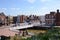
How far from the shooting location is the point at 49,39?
1078cm

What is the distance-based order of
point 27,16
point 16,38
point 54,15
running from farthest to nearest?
point 27,16 → point 54,15 → point 16,38

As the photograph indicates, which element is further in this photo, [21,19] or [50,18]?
[21,19]

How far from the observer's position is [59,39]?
10.9 meters

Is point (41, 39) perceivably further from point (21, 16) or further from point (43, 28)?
point (21, 16)

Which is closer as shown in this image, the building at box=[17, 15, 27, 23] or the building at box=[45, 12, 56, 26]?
the building at box=[45, 12, 56, 26]

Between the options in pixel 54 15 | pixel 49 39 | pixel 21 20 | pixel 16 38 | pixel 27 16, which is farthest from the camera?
pixel 27 16

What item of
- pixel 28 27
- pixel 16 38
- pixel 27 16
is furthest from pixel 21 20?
pixel 16 38

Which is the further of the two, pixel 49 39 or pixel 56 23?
pixel 56 23

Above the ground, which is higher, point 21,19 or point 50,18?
point 50,18

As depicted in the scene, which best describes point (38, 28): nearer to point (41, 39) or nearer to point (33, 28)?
point (33, 28)

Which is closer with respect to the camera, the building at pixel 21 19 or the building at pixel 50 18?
the building at pixel 50 18

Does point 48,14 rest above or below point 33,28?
above

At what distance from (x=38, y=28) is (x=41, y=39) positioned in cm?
1936

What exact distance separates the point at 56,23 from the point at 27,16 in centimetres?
1331
